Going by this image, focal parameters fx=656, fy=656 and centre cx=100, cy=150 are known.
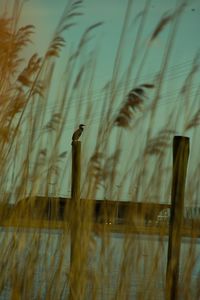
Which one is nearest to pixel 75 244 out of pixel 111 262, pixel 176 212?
pixel 111 262

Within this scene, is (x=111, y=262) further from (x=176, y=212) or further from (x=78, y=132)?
(x=78, y=132)

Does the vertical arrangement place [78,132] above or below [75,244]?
above

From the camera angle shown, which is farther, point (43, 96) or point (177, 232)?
point (177, 232)

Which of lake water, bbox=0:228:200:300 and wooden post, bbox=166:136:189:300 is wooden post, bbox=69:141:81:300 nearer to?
lake water, bbox=0:228:200:300

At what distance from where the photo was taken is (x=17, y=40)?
6.89 ft

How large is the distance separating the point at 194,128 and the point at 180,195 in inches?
13.9

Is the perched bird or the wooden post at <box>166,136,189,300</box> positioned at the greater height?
the perched bird

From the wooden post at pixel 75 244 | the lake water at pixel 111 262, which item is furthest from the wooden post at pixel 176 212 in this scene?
the wooden post at pixel 75 244

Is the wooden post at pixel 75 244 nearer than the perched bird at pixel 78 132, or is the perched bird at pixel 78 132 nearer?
the wooden post at pixel 75 244

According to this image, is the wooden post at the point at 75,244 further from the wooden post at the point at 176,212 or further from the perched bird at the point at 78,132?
the wooden post at the point at 176,212

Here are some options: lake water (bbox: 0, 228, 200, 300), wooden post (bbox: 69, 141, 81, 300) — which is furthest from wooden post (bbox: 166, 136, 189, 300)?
wooden post (bbox: 69, 141, 81, 300)

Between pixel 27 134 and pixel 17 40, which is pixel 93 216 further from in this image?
pixel 17 40

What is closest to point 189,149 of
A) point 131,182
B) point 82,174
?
point 131,182

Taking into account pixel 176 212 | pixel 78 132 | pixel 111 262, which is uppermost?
pixel 78 132
